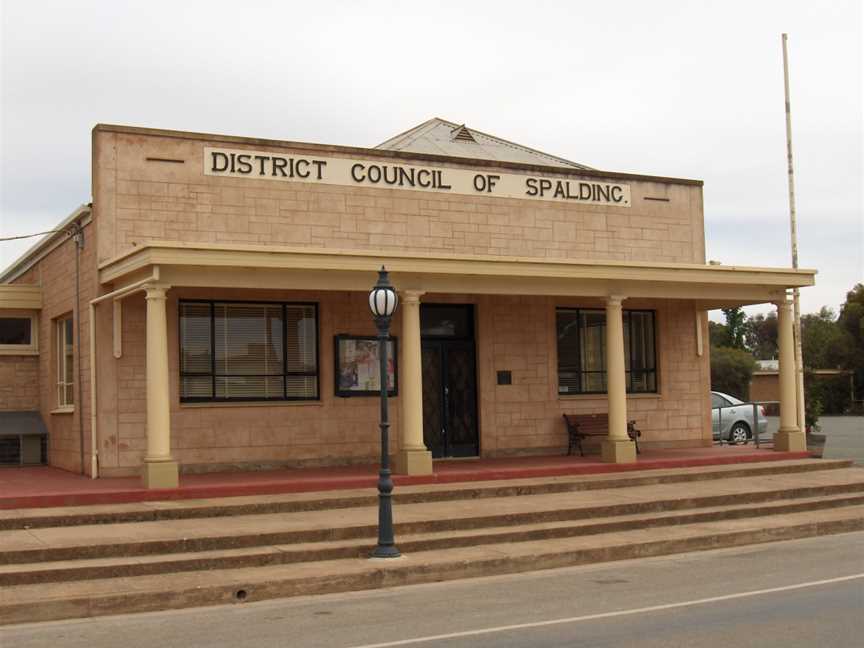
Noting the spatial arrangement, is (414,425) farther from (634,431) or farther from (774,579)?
(774,579)

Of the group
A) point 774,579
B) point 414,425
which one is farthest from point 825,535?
point 414,425

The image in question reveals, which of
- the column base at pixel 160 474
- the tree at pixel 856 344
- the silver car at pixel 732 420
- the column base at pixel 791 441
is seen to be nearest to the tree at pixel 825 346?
the tree at pixel 856 344

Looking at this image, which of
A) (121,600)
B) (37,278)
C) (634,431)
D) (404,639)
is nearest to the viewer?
(404,639)

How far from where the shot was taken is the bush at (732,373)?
198 feet

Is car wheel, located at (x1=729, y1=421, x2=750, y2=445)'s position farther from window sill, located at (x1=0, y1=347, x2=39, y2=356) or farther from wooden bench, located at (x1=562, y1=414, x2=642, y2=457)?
window sill, located at (x1=0, y1=347, x2=39, y2=356)

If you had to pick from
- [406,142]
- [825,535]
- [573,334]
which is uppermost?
[406,142]

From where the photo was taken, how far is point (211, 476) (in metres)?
17.0

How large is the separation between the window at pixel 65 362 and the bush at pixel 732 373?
45.9m

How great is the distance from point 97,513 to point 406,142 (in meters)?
10.7

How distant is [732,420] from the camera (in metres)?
26.9

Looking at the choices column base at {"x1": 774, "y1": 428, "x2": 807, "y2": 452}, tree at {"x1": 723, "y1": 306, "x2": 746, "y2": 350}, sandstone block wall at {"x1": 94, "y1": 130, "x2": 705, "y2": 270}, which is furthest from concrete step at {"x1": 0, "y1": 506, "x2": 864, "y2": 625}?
tree at {"x1": 723, "y1": 306, "x2": 746, "y2": 350}

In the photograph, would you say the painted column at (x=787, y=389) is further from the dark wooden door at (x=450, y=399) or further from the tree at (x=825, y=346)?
the tree at (x=825, y=346)

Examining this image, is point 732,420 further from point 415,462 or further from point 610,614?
point 610,614

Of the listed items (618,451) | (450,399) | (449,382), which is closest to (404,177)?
(449,382)
